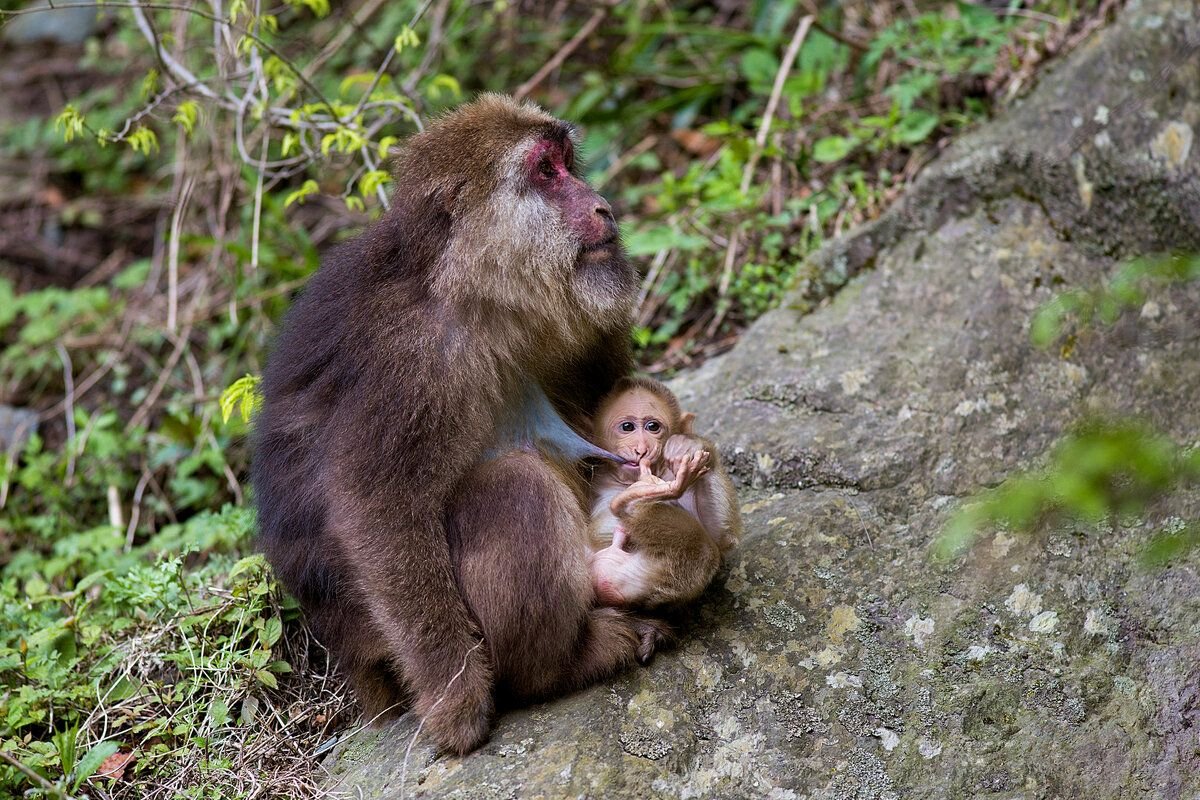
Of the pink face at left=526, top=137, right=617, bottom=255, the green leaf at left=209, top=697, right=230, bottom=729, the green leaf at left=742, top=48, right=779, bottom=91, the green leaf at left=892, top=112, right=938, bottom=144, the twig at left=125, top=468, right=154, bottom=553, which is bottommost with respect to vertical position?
the twig at left=125, top=468, right=154, bottom=553

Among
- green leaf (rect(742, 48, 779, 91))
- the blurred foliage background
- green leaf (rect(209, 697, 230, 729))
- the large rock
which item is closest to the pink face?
the blurred foliage background

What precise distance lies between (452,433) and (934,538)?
5.89ft

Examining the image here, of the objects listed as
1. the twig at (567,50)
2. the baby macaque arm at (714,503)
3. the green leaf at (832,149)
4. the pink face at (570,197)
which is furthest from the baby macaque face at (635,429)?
the twig at (567,50)

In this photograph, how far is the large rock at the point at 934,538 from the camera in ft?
11.3

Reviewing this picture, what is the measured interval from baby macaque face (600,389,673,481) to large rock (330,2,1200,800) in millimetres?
514

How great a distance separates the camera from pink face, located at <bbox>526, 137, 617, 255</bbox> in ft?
12.7

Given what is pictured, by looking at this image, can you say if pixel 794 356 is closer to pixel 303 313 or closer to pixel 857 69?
pixel 303 313

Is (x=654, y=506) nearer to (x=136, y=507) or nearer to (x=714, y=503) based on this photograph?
(x=714, y=503)

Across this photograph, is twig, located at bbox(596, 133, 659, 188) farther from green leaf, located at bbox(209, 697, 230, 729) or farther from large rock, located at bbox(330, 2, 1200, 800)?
green leaf, located at bbox(209, 697, 230, 729)

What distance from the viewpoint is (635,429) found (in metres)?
A: 4.16

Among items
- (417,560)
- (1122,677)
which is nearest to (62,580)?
(417,560)

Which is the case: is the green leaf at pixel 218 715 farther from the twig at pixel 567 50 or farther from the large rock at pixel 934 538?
the twig at pixel 567 50

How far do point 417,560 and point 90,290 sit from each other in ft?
19.6

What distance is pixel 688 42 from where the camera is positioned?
8.63 m
